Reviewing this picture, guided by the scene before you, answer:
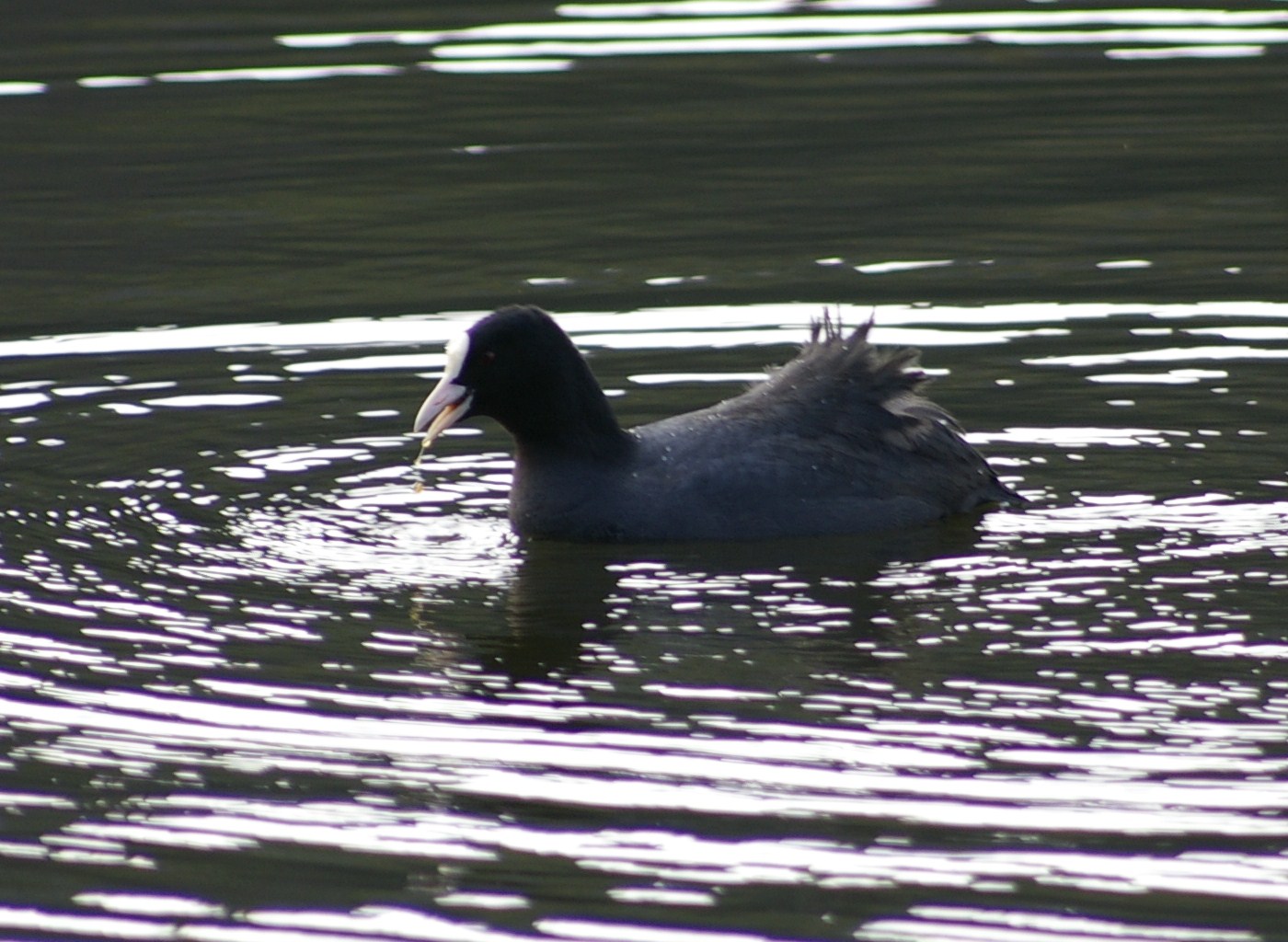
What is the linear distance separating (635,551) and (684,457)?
418 mm

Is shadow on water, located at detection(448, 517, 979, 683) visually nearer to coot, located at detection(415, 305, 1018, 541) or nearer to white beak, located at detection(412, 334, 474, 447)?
coot, located at detection(415, 305, 1018, 541)

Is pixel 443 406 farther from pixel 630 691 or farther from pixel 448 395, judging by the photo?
pixel 630 691

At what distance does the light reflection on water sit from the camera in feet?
18.8

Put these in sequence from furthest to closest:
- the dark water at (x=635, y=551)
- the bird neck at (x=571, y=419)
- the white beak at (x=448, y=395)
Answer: the bird neck at (x=571, y=419), the white beak at (x=448, y=395), the dark water at (x=635, y=551)

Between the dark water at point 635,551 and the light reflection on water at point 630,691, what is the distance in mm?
20

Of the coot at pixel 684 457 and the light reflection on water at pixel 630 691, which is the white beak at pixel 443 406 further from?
the light reflection on water at pixel 630 691

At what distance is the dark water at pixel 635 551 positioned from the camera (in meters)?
5.87

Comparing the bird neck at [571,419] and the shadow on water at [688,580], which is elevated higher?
the bird neck at [571,419]

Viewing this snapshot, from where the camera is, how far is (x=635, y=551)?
29.1 feet

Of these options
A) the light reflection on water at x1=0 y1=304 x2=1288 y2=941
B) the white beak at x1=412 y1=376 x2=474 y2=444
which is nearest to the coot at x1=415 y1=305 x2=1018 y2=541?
the white beak at x1=412 y1=376 x2=474 y2=444

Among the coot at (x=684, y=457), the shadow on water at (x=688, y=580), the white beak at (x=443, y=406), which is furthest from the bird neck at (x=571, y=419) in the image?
the shadow on water at (x=688, y=580)

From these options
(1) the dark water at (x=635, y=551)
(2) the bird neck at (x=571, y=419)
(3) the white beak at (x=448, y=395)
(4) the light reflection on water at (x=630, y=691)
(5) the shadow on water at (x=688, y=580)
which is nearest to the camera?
(4) the light reflection on water at (x=630, y=691)

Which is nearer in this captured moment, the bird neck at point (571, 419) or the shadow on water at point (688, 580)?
the shadow on water at point (688, 580)

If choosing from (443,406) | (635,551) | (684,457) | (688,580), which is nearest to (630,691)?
(688,580)
